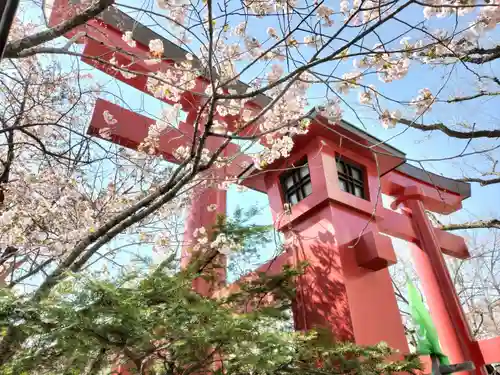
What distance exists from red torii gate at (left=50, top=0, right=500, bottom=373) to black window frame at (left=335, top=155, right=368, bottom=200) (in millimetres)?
110

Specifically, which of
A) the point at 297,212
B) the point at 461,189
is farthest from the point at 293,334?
the point at 461,189

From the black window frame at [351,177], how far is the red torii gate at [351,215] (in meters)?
0.11

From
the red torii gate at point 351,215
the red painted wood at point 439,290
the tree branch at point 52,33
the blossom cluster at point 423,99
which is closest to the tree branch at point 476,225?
the red torii gate at point 351,215

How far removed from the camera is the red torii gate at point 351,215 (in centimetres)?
453

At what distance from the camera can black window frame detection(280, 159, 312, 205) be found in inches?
219

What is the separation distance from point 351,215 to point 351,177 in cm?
75

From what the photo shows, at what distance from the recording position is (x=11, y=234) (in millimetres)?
4398

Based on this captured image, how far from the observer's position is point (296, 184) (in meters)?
5.72

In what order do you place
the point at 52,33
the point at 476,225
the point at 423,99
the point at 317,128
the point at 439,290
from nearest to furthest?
1. the point at 52,33
2. the point at 423,99
3. the point at 317,128
4. the point at 476,225
5. the point at 439,290

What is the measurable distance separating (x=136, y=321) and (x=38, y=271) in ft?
9.13

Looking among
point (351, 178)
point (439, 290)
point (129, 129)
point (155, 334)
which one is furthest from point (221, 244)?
point (439, 290)

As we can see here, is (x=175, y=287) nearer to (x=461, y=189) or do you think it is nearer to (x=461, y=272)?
(x=461, y=189)

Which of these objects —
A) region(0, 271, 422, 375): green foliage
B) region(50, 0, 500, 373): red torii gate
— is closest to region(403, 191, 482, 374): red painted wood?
region(50, 0, 500, 373): red torii gate

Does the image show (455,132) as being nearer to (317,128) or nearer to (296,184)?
(317,128)
